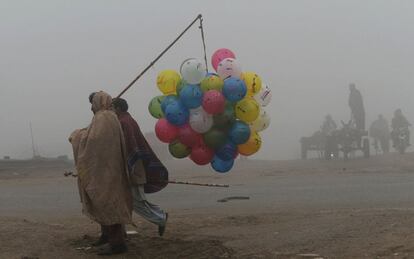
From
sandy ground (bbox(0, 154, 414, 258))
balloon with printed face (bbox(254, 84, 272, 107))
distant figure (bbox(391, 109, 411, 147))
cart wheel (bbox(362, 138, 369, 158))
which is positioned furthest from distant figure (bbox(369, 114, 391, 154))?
balloon with printed face (bbox(254, 84, 272, 107))

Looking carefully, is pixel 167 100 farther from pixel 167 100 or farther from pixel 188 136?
pixel 188 136

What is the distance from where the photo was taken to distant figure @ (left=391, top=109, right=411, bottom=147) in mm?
26469

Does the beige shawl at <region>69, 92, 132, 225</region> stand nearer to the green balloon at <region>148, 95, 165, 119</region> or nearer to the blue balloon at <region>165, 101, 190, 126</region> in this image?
the blue balloon at <region>165, 101, 190, 126</region>

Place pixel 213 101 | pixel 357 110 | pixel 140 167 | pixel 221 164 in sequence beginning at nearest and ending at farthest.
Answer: pixel 140 167 < pixel 213 101 < pixel 221 164 < pixel 357 110

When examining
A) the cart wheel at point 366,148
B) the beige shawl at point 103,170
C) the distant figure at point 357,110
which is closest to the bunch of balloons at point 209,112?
the beige shawl at point 103,170

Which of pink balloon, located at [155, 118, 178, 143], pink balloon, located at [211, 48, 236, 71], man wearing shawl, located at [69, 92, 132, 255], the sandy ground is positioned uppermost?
pink balloon, located at [211, 48, 236, 71]

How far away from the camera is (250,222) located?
28.2ft

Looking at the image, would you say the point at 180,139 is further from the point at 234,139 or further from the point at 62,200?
the point at 62,200

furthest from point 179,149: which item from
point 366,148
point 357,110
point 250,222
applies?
point 357,110

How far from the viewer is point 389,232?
7.01 meters

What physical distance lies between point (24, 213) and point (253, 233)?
16.0 ft

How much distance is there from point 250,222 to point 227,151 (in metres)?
1.90

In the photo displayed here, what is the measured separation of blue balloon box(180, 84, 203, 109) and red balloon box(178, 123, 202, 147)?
270mm

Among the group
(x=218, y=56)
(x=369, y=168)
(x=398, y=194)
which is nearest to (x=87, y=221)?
(x=218, y=56)
